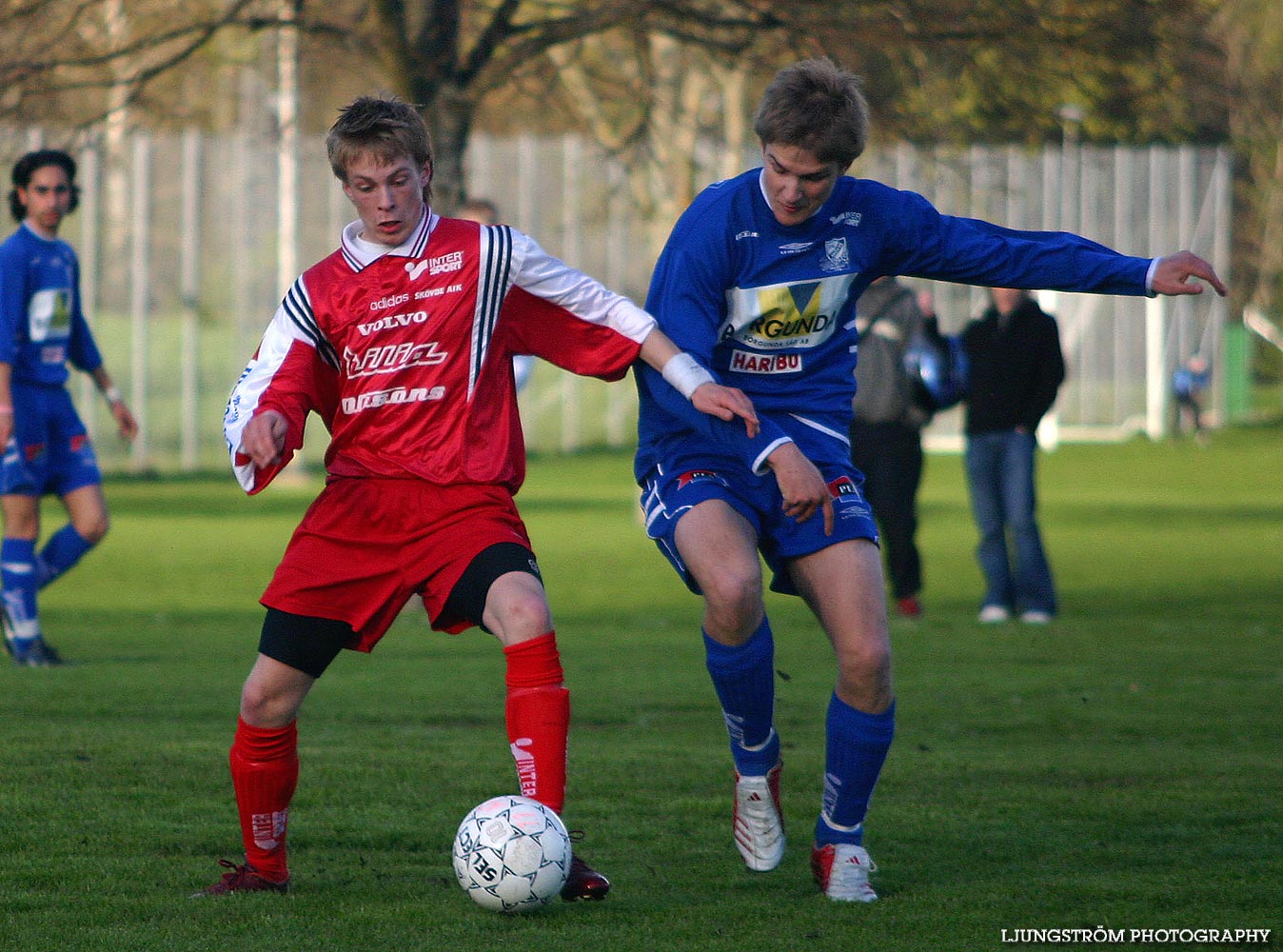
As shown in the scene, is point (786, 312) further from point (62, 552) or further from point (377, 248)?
point (62, 552)

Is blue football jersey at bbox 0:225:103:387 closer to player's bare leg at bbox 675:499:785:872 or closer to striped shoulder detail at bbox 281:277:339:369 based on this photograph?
striped shoulder detail at bbox 281:277:339:369

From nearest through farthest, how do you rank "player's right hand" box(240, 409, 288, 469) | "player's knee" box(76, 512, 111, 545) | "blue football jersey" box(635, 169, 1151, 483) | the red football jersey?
1. "player's right hand" box(240, 409, 288, 469)
2. the red football jersey
3. "blue football jersey" box(635, 169, 1151, 483)
4. "player's knee" box(76, 512, 111, 545)

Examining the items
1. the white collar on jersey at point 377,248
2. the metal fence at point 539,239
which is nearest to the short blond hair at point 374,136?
the white collar on jersey at point 377,248

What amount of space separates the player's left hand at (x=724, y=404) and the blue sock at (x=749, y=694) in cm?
71

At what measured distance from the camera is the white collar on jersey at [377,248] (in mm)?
4766

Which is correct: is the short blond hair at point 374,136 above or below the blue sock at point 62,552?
above

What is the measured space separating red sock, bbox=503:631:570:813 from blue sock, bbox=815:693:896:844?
77 centimetres

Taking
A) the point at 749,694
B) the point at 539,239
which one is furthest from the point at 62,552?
the point at 539,239

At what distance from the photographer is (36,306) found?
902 centimetres

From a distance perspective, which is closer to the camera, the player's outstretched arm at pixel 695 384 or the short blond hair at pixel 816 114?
the player's outstretched arm at pixel 695 384

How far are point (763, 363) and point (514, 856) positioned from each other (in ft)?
5.05

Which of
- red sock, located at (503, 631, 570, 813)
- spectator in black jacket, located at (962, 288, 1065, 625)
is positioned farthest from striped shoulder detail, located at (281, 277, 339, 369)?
spectator in black jacket, located at (962, 288, 1065, 625)

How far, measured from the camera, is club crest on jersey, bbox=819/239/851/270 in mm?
5004

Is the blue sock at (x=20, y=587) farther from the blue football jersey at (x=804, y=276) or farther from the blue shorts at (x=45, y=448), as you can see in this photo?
the blue football jersey at (x=804, y=276)
